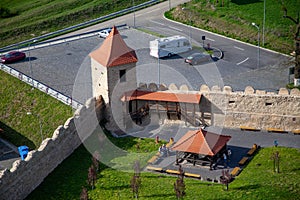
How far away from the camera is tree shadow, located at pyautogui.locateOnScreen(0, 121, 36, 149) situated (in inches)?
2766

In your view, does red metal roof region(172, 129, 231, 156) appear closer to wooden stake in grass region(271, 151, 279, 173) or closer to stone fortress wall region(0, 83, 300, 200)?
wooden stake in grass region(271, 151, 279, 173)

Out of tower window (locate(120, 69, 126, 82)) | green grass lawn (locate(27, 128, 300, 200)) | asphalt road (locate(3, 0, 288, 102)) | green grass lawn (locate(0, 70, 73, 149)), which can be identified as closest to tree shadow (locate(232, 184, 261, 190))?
green grass lawn (locate(27, 128, 300, 200))

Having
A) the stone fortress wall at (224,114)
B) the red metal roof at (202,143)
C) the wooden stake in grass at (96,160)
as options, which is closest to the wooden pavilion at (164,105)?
the stone fortress wall at (224,114)

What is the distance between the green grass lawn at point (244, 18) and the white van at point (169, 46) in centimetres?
826

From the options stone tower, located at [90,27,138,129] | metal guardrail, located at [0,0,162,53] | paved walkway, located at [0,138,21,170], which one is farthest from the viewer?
metal guardrail, located at [0,0,162,53]

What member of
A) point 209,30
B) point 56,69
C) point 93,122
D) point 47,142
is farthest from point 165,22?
point 47,142

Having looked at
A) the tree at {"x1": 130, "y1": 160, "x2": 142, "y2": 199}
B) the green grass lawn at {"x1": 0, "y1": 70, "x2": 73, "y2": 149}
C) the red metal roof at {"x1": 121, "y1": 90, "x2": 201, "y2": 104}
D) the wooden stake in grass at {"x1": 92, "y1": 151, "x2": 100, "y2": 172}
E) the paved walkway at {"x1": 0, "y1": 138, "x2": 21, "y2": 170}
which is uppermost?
the red metal roof at {"x1": 121, "y1": 90, "x2": 201, "y2": 104}

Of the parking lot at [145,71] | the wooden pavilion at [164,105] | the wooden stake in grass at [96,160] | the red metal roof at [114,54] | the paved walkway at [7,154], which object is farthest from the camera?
Answer: the parking lot at [145,71]

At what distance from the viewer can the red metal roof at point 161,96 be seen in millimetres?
59500

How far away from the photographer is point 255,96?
5794cm

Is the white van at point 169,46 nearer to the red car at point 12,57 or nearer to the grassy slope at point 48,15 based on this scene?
the red car at point 12,57

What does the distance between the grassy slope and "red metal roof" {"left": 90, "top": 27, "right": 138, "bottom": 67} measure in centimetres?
4009

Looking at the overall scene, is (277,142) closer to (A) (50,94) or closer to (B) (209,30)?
(A) (50,94)

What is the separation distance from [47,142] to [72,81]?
2473cm
